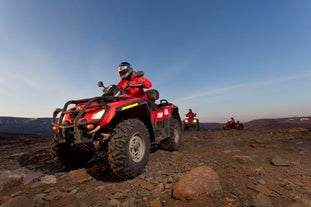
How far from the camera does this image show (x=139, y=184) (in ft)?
10.5

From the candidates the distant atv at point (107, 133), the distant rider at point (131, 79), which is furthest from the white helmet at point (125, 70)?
the distant atv at point (107, 133)

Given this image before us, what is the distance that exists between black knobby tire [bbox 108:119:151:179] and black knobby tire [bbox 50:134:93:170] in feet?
4.62

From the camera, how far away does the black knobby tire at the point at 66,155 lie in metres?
3.98

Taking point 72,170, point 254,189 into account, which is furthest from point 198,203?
point 72,170

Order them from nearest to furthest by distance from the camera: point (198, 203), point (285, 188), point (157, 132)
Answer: point (198, 203) < point (285, 188) < point (157, 132)

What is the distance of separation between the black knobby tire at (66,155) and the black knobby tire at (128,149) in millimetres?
1408

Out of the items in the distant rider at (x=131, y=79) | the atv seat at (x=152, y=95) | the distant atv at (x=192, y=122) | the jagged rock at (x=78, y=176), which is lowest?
the jagged rock at (x=78, y=176)

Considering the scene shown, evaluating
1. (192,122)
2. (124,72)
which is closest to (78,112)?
(124,72)

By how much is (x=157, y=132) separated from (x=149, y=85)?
4.38 feet

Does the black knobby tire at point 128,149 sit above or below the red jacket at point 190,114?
below

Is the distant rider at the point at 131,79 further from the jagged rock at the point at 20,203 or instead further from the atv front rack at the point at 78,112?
the jagged rock at the point at 20,203

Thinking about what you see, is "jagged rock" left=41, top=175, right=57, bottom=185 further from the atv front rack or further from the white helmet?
the white helmet

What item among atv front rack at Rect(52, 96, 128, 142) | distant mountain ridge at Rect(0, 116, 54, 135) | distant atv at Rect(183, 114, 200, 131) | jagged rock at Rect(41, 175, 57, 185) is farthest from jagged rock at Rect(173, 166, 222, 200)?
distant mountain ridge at Rect(0, 116, 54, 135)

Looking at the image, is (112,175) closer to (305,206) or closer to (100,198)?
(100,198)
